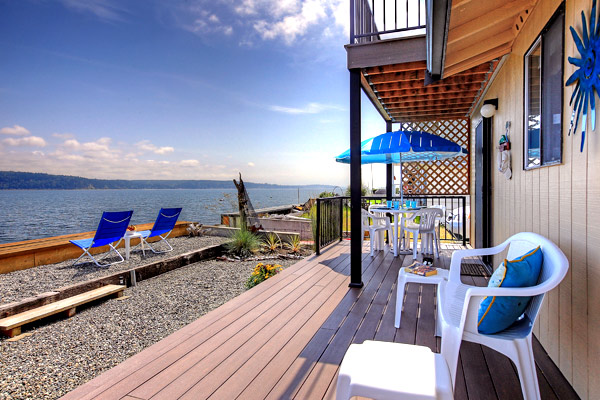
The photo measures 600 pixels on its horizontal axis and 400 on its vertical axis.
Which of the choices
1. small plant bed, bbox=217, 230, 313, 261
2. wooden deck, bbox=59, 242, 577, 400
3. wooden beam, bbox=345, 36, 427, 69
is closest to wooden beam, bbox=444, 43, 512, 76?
wooden beam, bbox=345, 36, 427, 69

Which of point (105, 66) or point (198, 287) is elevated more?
point (105, 66)

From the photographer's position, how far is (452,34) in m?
2.55

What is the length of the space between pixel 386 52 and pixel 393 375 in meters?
3.14

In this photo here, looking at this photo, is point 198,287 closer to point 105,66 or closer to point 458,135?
point 458,135

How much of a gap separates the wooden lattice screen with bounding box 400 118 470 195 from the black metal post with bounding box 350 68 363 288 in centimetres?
349

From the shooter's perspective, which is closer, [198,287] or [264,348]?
[264,348]

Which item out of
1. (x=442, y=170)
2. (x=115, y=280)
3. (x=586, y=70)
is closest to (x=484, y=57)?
(x=586, y=70)

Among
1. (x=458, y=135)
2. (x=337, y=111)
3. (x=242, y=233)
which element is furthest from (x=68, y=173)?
(x=458, y=135)

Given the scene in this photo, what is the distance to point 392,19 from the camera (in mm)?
3691

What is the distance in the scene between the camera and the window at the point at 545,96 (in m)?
1.91

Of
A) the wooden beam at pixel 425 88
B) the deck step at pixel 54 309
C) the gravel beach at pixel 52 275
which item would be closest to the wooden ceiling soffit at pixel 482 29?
the wooden beam at pixel 425 88

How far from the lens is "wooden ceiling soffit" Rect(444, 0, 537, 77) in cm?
235

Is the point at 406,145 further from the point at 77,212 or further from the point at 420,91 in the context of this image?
the point at 77,212

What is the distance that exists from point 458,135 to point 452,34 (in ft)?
13.9
